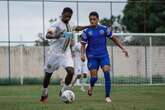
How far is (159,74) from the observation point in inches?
1314

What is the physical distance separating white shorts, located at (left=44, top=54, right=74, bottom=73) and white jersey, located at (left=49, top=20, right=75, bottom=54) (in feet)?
0.35

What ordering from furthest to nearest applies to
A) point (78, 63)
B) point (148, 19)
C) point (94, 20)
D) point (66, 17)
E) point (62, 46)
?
point (148, 19) → point (78, 63) → point (94, 20) → point (62, 46) → point (66, 17)

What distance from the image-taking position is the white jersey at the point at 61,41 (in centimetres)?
1593

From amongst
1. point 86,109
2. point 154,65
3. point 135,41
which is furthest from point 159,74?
point 86,109

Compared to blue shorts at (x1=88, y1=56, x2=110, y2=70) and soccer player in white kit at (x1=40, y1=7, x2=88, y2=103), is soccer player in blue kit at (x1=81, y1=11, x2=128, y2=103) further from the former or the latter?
soccer player in white kit at (x1=40, y1=7, x2=88, y2=103)

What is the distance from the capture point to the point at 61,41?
52.6 ft

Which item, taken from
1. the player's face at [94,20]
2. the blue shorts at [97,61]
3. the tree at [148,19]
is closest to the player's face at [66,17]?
the player's face at [94,20]

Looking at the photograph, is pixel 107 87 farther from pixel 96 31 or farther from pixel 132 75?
pixel 132 75

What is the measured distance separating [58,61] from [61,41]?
19.7 inches

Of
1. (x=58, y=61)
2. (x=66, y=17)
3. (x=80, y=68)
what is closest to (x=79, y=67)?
(x=80, y=68)

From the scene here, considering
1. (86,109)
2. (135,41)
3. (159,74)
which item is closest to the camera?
(86,109)

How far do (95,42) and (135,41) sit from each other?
1972 cm

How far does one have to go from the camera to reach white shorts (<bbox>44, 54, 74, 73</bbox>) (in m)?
16.0

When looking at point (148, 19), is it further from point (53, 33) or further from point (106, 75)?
point (53, 33)
